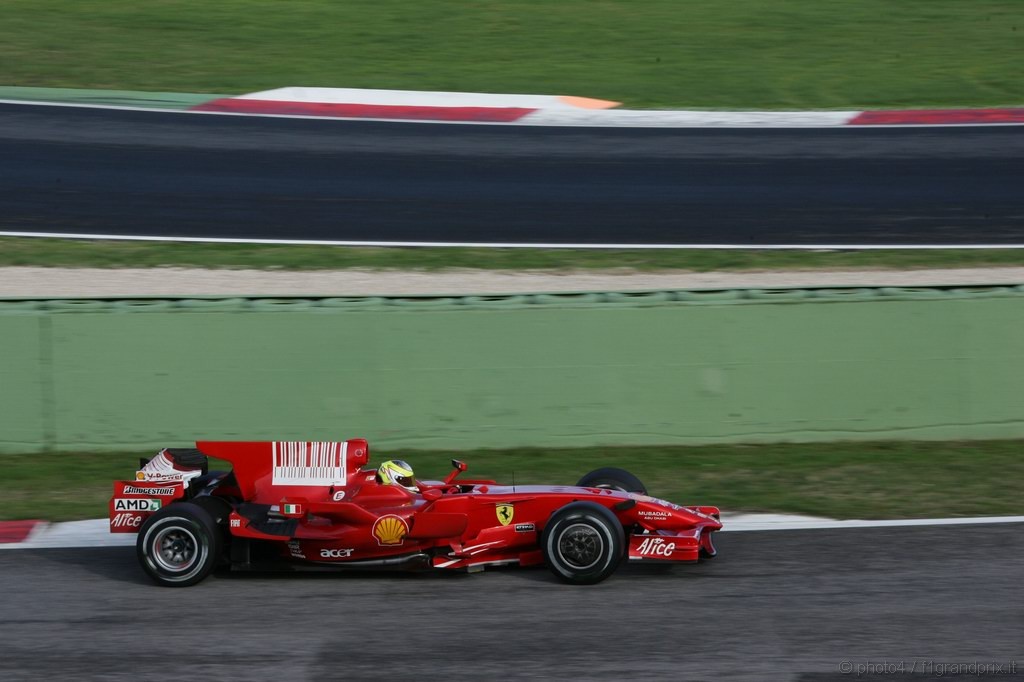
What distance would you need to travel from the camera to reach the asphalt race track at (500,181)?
15359 millimetres

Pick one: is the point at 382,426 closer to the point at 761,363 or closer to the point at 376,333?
the point at 376,333

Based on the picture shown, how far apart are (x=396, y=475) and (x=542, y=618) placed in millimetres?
1423

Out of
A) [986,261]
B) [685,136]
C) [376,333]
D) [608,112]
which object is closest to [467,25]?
[608,112]

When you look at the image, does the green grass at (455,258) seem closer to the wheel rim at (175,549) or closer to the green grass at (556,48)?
the green grass at (556,48)

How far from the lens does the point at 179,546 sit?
7.68m

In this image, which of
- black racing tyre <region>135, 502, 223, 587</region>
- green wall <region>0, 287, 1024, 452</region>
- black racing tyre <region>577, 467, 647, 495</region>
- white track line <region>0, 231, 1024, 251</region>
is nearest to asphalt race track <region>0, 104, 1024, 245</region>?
white track line <region>0, 231, 1024, 251</region>

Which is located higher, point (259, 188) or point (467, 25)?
point (467, 25)

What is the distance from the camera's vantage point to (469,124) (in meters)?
19.5

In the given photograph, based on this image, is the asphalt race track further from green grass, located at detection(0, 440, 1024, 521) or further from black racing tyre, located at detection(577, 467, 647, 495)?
black racing tyre, located at detection(577, 467, 647, 495)

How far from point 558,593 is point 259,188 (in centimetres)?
1044

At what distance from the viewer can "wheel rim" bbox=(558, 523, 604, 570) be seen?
7.47 meters

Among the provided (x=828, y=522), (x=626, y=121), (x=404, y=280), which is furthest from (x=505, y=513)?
(x=626, y=121)

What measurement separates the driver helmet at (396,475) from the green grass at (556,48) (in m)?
13.7

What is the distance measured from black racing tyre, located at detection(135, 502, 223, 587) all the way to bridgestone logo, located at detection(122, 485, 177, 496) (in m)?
0.27
